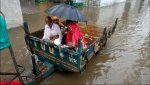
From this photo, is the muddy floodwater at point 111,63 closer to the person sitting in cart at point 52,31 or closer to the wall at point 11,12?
the wall at point 11,12

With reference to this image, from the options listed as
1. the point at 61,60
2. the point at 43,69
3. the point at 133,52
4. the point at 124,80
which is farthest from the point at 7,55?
the point at 133,52

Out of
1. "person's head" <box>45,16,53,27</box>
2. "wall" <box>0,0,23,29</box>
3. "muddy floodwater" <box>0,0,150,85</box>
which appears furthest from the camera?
"wall" <box>0,0,23,29</box>

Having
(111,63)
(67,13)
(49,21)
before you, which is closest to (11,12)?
(49,21)

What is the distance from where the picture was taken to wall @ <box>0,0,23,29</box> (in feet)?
29.1

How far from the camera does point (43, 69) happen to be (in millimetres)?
4777

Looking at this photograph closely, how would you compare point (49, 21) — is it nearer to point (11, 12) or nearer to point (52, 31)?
point (52, 31)

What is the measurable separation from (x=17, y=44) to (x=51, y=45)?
357 centimetres

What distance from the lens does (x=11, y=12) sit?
9.23 m

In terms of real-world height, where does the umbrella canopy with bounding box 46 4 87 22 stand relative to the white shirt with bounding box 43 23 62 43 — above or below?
above

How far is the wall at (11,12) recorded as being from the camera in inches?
349

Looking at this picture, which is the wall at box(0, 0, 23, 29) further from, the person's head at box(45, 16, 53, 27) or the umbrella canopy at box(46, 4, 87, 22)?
the umbrella canopy at box(46, 4, 87, 22)

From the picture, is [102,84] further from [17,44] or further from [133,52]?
[17,44]

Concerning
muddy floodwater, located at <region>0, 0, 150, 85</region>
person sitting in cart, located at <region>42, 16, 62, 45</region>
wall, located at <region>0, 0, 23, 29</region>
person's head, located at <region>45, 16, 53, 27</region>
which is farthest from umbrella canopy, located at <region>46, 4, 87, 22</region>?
wall, located at <region>0, 0, 23, 29</region>

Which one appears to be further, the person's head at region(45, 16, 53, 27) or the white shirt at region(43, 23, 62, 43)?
the white shirt at region(43, 23, 62, 43)
